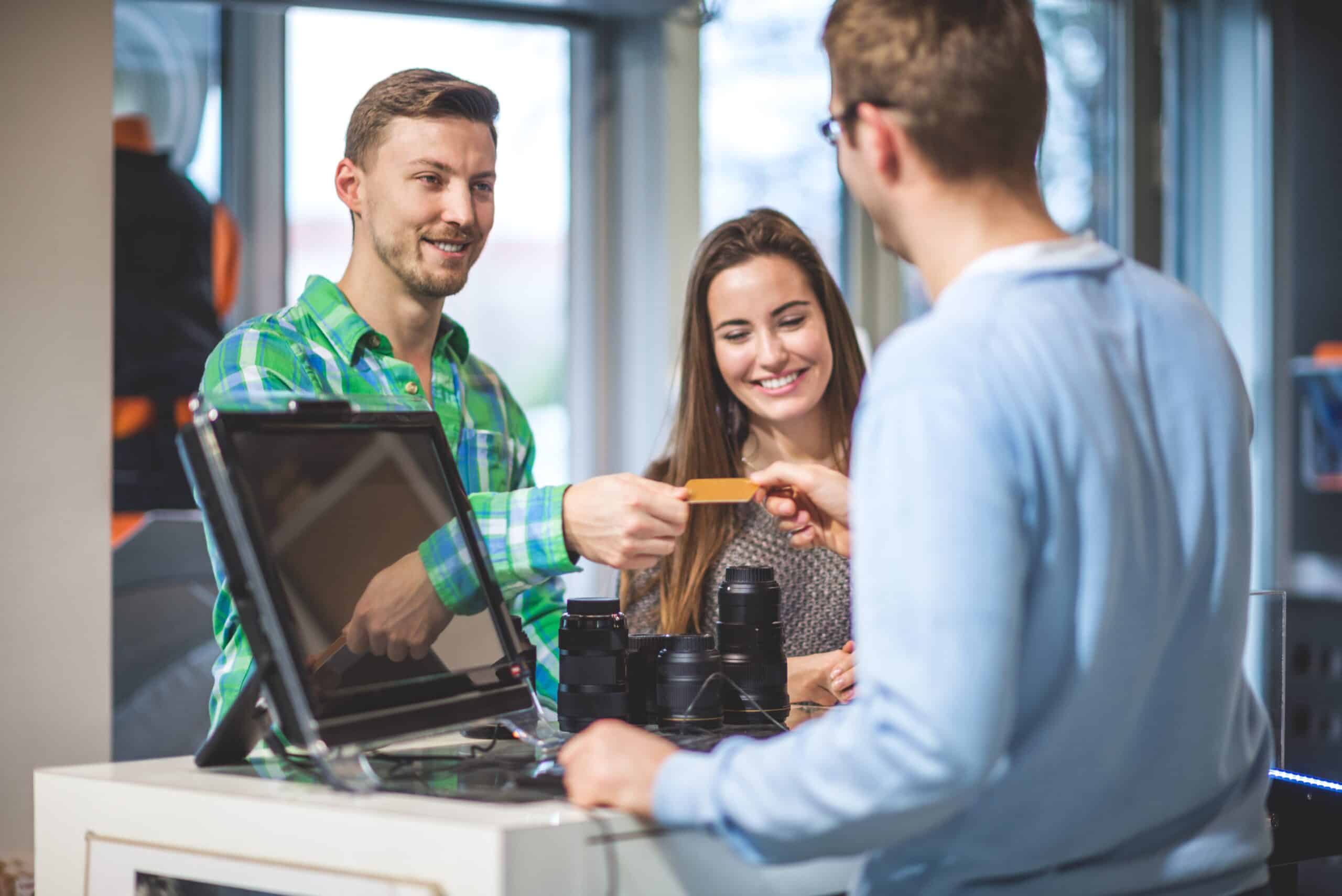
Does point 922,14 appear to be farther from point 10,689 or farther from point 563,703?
point 10,689

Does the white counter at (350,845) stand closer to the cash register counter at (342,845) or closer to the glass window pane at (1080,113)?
the cash register counter at (342,845)

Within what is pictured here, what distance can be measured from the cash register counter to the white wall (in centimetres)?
106

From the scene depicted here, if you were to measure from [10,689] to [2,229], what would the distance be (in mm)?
683

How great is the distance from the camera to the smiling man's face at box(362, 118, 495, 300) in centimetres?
154

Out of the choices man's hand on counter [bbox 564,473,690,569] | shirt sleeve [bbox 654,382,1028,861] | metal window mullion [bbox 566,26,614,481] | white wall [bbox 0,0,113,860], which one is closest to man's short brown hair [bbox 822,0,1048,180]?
shirt sleeve [bbox 654,382,1028,861]

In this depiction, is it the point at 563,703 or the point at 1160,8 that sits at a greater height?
the point at 1160,8

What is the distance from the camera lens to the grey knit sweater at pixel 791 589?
1948 millimetres

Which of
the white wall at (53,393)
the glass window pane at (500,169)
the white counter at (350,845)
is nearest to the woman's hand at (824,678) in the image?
the white counter at (350,845)

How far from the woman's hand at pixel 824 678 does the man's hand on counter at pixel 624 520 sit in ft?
1.08

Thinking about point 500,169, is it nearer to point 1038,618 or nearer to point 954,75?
point 954,75

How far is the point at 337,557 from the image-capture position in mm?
1112

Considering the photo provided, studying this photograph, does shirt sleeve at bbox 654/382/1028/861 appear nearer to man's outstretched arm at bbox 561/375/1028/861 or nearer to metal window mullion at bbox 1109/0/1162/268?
man's outstretched arm at bbox 561/375/1028/861

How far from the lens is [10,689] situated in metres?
2.10

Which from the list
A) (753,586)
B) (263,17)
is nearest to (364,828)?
(753,586)
